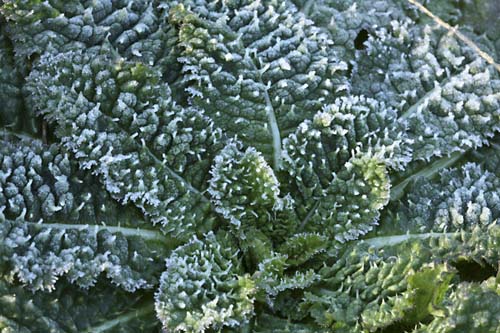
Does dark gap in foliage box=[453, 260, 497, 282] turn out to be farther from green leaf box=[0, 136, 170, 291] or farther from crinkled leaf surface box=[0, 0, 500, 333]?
green leaf box=[0, 136, 170, 291]

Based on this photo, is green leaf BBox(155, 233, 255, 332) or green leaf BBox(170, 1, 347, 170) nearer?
green leaf BBox(155, 233, 255, 332)

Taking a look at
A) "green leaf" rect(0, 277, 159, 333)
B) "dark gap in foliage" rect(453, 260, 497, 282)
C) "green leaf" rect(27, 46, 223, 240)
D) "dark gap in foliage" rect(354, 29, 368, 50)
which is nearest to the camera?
"green leaf" rect(0, 277, 159, 333)

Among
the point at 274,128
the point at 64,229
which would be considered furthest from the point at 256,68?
the point at 64,229

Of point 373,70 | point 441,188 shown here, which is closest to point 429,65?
point 373,70

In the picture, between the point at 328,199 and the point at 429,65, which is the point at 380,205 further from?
the point at 429,65

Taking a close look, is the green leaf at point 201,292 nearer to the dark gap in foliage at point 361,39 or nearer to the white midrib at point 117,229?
the white midrib at point 117,229

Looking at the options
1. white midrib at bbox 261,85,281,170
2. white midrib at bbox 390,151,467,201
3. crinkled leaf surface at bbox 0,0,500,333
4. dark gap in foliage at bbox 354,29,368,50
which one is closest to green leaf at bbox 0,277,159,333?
crinkled leaf surface at bbox 0,0,500,333

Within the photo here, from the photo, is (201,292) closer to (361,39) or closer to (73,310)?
(73,310)

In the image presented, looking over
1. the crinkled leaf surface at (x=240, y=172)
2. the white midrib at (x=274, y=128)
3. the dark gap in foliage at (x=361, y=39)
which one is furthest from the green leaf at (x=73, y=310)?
the dark gap in foliage at (x=361, y=39)
